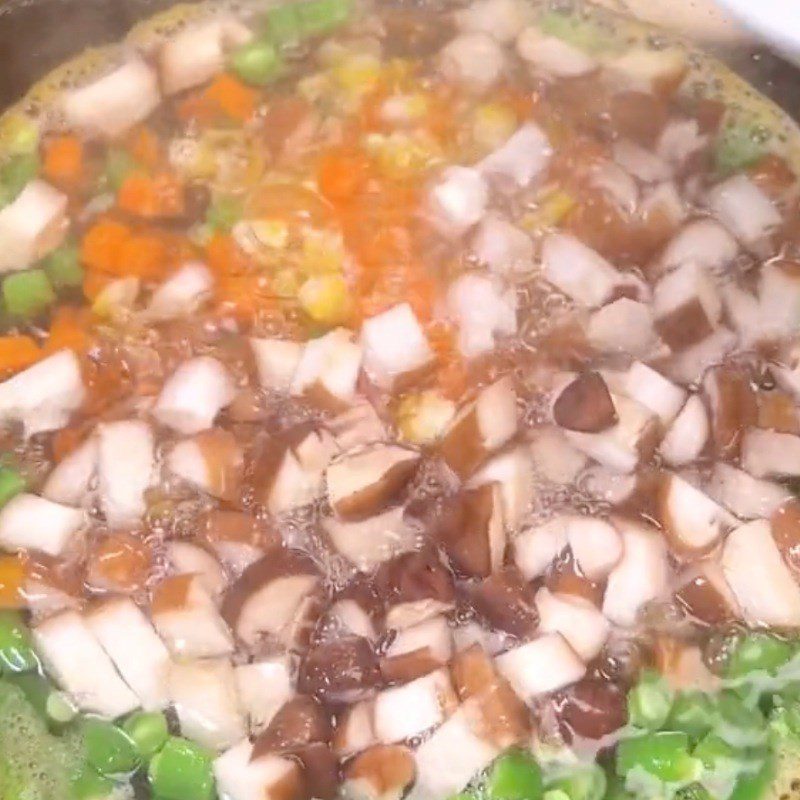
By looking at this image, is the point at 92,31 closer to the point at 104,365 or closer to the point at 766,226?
the point at 104,365

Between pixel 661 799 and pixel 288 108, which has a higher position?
pixel 288 108

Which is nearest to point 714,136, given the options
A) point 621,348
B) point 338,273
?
point 621,348

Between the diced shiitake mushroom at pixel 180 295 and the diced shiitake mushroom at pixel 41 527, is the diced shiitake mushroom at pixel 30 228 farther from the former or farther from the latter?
the diced shiitake mushroom at pixel 41 527

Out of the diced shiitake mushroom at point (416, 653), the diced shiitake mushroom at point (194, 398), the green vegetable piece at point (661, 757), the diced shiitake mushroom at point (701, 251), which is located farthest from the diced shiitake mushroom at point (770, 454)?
the diced shiitake mushroom at point (194, 398)

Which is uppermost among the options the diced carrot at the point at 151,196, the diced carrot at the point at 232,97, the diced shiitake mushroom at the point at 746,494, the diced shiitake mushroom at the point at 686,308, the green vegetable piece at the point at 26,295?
the diced carrot at the point at 232,97

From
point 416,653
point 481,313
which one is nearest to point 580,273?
point 481,313

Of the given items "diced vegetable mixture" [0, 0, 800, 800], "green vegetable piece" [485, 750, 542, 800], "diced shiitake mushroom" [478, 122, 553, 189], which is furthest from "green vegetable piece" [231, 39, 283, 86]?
"green vegetable piece" [485, 750, 542, 800]
